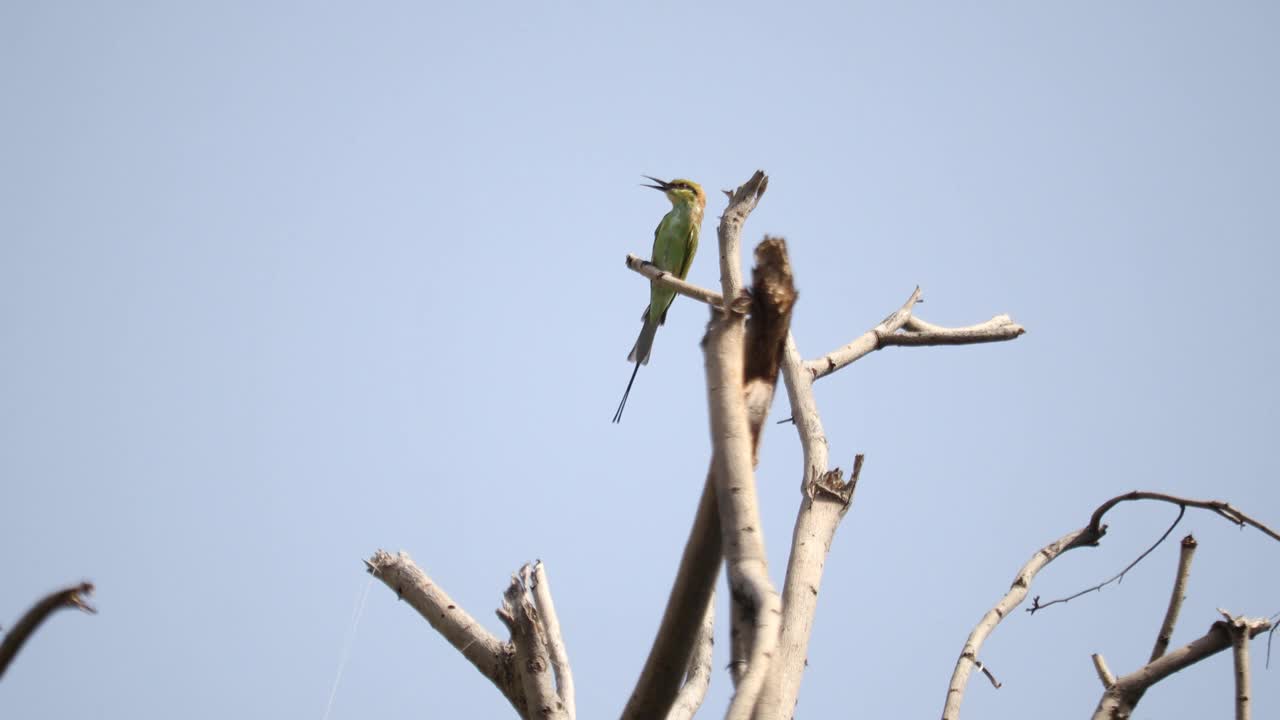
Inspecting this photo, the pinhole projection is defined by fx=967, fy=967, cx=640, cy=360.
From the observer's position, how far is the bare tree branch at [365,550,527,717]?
8.58ft

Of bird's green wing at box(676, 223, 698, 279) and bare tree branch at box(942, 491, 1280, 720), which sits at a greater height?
bird's green wing at box(676, 223, 698, 279)

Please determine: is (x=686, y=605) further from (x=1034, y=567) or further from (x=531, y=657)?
(x=1034, y=567)

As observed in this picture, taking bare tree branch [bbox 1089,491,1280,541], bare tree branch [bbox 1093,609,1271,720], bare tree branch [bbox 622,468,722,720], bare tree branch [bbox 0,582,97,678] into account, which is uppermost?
bare tree branch [bbox 1089,491,1280,541]

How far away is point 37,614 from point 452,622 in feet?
6.47

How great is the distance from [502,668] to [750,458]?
1.54 meters

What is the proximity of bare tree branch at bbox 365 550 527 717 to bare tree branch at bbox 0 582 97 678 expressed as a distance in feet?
5.58

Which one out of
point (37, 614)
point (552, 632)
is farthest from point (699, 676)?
point (37, 614)

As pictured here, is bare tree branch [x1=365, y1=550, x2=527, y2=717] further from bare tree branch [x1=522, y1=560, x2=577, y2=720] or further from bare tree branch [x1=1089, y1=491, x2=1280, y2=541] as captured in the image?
bare tree branch [x1=1089, y1=491, x2=1280, y2=541]

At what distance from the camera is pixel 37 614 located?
0.90 meters

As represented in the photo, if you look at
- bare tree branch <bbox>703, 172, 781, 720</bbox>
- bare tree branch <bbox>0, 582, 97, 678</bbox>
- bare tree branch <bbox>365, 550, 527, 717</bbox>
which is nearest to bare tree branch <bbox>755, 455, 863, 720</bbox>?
bare tree branch <bbox>365, 550, 527, 717</bbox>

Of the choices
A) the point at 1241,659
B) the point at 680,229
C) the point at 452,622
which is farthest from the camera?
the point at 680,229

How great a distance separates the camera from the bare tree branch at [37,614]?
2.85ft

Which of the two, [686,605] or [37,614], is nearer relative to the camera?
[37,614]

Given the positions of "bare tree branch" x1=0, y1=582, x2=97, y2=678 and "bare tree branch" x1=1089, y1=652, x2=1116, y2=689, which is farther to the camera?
"bare tree branch" x1=1089, y1=652, x2=1116, y2=689
